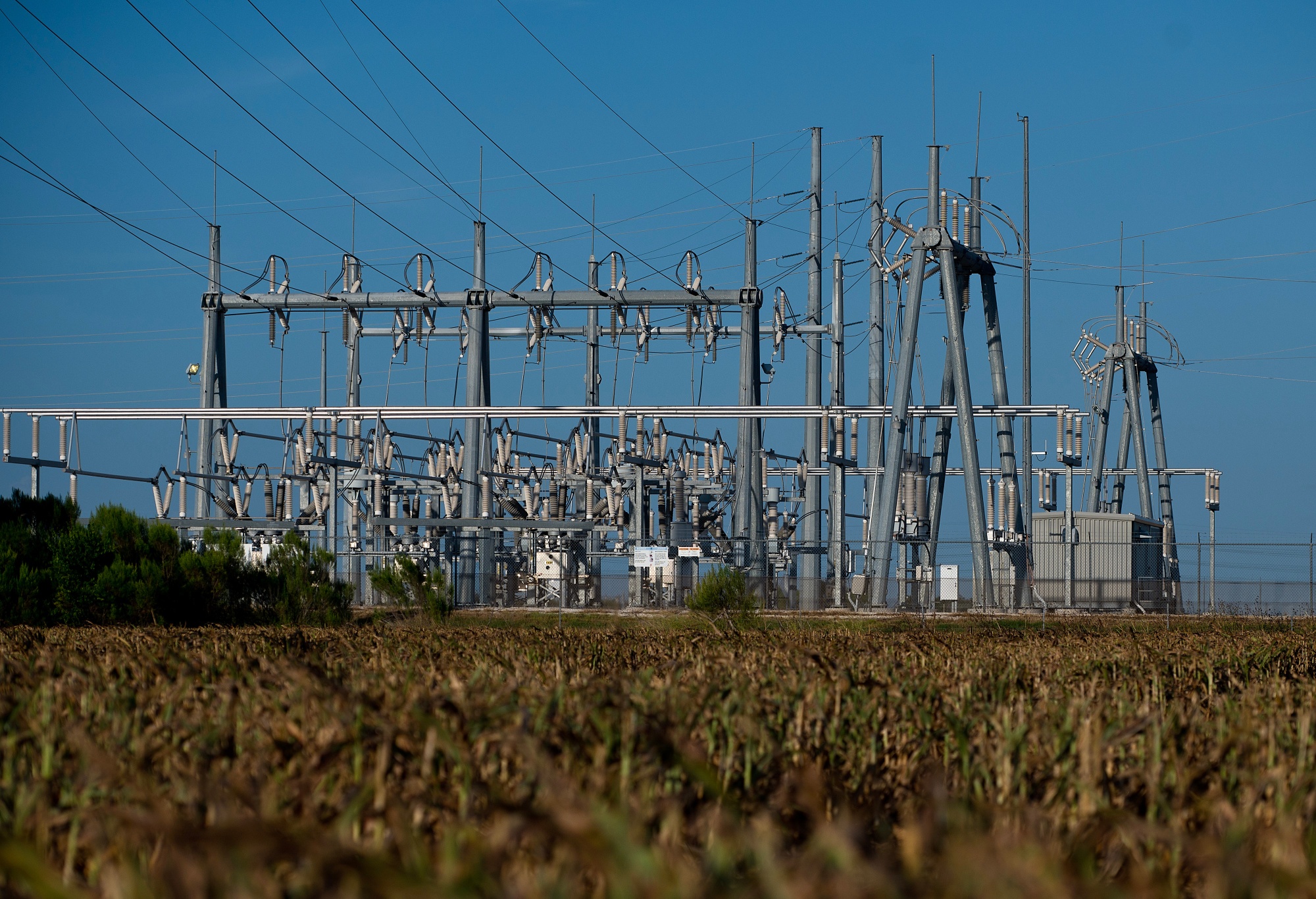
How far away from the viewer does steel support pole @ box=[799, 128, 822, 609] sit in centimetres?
3731

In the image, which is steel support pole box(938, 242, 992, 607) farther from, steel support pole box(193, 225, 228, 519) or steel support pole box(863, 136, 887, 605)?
steel support pole box(193, 225, 228, 519)

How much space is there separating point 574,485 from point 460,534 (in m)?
3.68

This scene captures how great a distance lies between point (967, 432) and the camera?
30.6m

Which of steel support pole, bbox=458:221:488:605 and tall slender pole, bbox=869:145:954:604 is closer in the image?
tall slender pole, bbox=869:145:954:604

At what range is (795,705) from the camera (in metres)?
4.67

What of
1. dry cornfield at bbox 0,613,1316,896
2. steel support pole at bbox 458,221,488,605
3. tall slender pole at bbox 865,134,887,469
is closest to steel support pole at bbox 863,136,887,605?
tall slender pole at bbox 865,134,887,469

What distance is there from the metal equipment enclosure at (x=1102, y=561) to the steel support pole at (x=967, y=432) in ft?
4.32

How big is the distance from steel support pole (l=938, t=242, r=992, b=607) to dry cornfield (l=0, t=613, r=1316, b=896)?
926 inches

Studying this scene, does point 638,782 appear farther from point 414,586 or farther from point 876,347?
point 876,347

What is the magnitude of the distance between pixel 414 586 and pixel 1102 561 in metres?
19.5

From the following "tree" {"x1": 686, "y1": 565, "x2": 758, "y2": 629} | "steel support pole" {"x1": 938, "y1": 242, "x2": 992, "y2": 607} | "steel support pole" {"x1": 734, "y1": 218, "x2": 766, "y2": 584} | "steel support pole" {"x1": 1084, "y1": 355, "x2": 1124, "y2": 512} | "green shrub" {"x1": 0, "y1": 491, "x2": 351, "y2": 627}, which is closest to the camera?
"green shrub" {"x1": 0, "y1": 491, "x2": 351, "y2": 627}

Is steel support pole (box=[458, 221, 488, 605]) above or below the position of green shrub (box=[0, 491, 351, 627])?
above

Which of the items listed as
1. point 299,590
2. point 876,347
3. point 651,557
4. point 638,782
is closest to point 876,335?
point 876,347

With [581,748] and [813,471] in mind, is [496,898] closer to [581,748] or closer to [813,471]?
[581,748]
